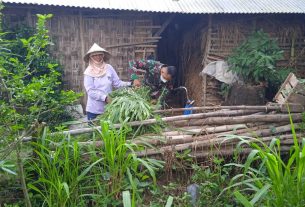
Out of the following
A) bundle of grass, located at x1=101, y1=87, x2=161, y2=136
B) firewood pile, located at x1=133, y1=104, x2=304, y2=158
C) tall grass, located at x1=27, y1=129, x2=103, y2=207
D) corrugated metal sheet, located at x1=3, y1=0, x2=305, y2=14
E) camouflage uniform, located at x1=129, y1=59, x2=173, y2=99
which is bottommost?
tall grass, located at x1=27, y1=129, x2=103, y2=207

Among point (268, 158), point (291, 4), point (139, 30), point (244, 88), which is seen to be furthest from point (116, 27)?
point (268, 158)

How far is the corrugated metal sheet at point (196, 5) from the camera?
6.05 meters

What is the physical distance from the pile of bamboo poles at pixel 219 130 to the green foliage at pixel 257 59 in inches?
109

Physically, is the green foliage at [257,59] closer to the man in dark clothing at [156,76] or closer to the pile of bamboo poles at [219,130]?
the man in dark clothing at [156,76]

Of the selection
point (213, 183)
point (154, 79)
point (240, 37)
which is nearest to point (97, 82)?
point (154, 79)

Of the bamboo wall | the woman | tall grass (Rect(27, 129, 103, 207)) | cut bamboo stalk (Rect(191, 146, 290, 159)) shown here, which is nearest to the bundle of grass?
cut bamboo stalk (Rect(191, 146, 290, 159))

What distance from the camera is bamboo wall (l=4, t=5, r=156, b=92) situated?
6.40 m

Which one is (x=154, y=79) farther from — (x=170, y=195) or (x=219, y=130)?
(x=170, y=195)

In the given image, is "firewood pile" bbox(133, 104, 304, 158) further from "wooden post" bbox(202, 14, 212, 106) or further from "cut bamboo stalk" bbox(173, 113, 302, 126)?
"wooden post" bbox(202, 14, 212, 106)

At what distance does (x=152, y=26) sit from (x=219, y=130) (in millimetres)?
4319

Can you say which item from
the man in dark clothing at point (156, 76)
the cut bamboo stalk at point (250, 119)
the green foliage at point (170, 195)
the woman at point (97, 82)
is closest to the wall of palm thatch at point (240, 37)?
the man in dark clothing at point (156, 76)

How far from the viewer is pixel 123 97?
11.7 ft

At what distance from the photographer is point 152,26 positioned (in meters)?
6.91

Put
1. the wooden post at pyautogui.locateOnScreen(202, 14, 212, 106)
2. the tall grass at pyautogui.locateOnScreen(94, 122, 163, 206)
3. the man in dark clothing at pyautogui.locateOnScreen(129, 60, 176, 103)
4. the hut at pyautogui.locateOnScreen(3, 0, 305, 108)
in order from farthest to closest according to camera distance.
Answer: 1. the wooden post at pyautogui.locateOnScreen(202, 14, 212, 106)
2. the hut at pyautogui.locateOnScreen(3, 0, 305, 108)
3. the man in dark clothing at pyautogui.locateOnScreen(129, 60, 176, 103)
4. the tall grass at pyautogui.locateOnScreen(94, 122, 163, 206)
